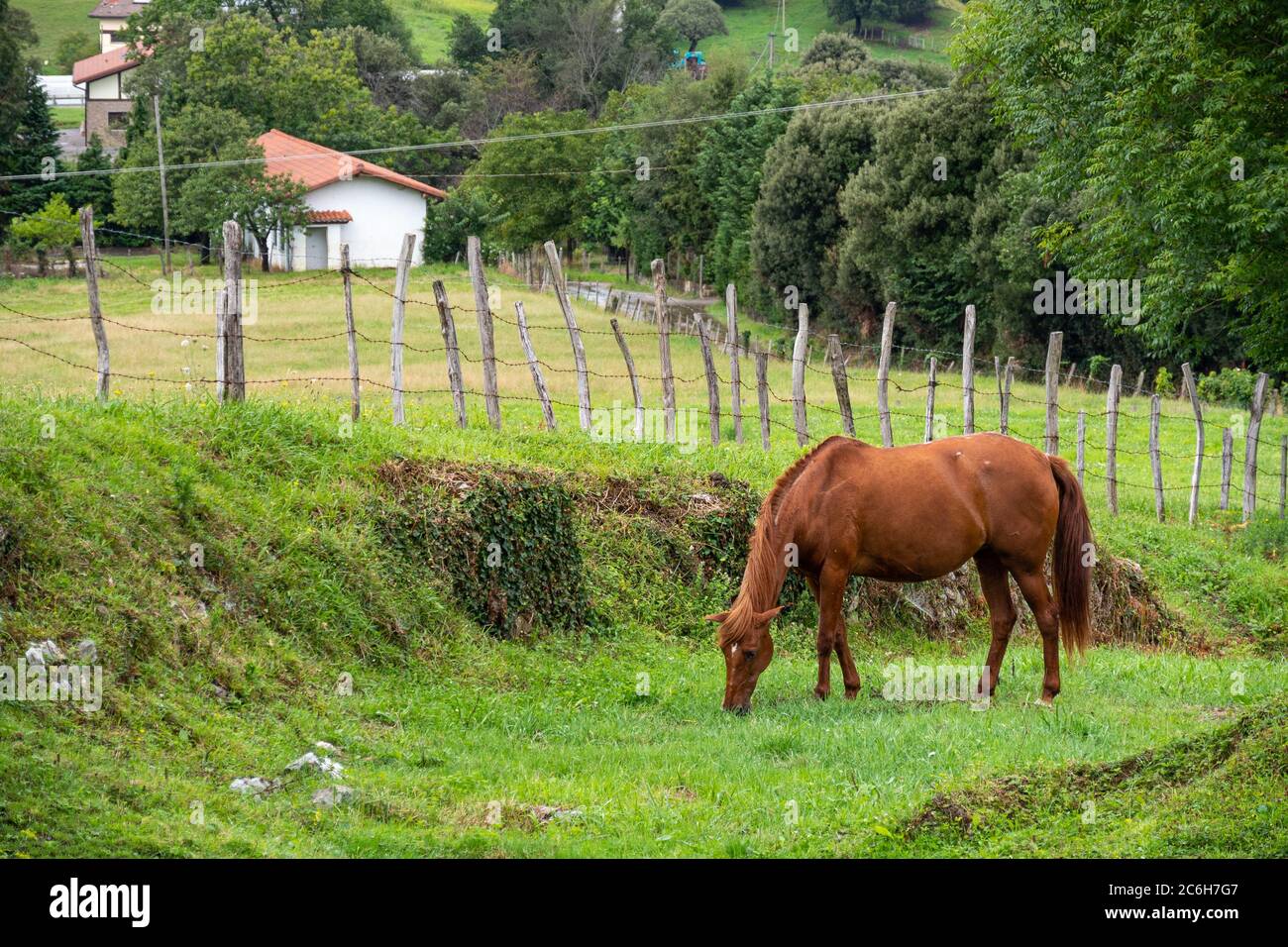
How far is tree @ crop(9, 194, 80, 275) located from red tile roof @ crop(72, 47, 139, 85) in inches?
944

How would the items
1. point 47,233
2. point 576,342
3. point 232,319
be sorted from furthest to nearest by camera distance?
point 47,233 → point 576,342 → point 232,319

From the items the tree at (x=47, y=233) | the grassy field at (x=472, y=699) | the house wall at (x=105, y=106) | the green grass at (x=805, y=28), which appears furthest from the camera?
Answer: the green grass at (x=805, y=28)

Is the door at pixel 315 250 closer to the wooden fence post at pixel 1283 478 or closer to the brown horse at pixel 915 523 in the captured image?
the wooden fence post at pixel 1283 478

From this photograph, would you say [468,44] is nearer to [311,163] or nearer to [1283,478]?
[311,163]

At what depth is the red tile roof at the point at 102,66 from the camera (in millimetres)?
77787

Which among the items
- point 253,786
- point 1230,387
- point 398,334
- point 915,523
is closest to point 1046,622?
point 915,523

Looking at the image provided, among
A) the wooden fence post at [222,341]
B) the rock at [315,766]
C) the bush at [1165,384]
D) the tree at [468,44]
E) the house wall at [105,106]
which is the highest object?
the tree at [468,44]

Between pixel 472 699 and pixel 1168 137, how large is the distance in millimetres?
15292

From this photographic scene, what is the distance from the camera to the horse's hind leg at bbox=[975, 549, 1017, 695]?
36.7 ft

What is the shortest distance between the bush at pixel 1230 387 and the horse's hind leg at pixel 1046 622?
2420cm

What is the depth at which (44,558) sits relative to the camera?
9.22m

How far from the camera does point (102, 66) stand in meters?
82.2

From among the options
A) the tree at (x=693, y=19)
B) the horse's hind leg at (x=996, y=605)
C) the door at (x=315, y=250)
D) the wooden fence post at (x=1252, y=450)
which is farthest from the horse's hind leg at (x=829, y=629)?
the tree at (x=693, y=19)
